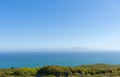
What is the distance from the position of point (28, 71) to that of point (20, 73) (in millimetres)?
1604

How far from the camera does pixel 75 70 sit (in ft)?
98.6

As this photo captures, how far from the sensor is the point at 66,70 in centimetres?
2948

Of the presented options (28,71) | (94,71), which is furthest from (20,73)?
(94,71)

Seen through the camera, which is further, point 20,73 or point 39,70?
point 39,70

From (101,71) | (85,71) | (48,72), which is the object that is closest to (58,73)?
(48,72)

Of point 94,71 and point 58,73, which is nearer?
point 58,73

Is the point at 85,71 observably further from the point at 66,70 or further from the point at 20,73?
the point at 20,73

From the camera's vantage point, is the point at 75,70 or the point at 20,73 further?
the point at 75,70

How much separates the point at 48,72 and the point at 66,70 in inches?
79.5

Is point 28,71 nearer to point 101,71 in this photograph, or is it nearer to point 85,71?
point 85,71

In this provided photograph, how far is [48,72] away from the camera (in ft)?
94.4

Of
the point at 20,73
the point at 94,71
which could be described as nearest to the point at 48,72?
the point at 20,73

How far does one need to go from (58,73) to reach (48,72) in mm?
1085

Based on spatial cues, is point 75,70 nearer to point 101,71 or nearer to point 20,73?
point 101,71
